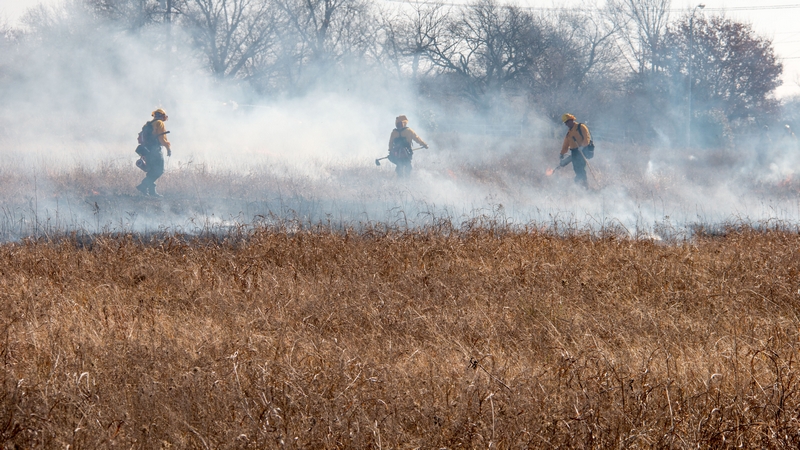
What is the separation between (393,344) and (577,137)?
30.5 feet

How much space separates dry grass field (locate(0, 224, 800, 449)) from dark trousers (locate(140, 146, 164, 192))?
162 inches

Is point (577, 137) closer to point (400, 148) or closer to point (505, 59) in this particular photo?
point (400, 148)

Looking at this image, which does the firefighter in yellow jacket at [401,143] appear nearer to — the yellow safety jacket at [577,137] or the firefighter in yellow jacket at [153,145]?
the yellow safety jacket at [577,137]

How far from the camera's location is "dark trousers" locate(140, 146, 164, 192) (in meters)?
11.2

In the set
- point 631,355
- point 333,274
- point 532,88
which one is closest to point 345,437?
point 631,355

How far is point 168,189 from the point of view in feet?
39.8

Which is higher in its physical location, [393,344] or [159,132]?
[159,132]

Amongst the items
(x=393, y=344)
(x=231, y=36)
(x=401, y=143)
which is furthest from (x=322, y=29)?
(x=393, y=344)

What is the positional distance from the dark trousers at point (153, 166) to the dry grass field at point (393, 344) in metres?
4.13

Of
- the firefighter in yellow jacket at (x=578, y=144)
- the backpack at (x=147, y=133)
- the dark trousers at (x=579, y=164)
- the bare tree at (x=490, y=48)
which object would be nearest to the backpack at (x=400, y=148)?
the firefighter in yellow jacket at (x=578, y=144)

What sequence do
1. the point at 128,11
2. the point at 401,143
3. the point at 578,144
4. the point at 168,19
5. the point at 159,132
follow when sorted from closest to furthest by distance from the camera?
the point at 159,132 → the point at 578,144 → the point at 401,143 → the point at 128,11 → the point at 168,19

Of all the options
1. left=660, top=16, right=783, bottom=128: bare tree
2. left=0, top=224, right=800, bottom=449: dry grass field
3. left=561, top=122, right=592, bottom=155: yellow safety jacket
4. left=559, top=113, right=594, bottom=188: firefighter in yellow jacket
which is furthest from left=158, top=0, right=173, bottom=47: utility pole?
left=660, top=16, right=783, bottom=128: bare tree

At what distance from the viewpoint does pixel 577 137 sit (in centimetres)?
1280

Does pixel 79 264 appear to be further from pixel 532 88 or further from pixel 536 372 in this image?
pixel 532 88
